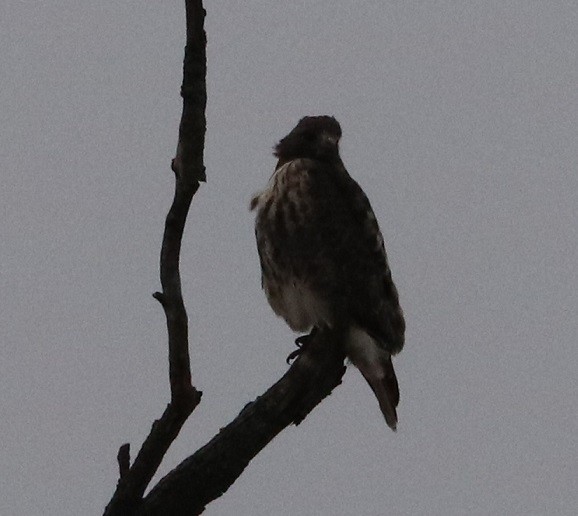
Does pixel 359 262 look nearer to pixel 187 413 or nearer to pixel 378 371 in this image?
pixel 378 371

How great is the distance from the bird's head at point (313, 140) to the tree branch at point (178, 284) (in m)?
2.60

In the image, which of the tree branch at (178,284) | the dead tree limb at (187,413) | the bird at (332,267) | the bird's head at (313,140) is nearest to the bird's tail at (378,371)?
the bird at (332,267)

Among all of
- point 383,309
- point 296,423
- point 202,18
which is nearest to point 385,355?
point 383,309

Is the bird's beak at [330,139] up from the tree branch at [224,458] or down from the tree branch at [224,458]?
up

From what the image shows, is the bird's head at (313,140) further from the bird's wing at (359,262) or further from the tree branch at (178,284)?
the tree branch at (178,284)

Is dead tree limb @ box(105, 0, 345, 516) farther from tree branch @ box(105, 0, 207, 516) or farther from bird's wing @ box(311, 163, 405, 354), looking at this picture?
bird's wing @ box(311, 163, 405, 354)

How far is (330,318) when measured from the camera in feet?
19.1

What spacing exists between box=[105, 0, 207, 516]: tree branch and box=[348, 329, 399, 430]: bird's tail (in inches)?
61.8

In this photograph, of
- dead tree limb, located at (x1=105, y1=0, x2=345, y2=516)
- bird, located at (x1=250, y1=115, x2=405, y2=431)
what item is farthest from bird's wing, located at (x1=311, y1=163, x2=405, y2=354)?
dead tree limb, located at (x1=105, y1=0, x2=345, y2=516)

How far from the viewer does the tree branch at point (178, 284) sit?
393cm

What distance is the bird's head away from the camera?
260 inches

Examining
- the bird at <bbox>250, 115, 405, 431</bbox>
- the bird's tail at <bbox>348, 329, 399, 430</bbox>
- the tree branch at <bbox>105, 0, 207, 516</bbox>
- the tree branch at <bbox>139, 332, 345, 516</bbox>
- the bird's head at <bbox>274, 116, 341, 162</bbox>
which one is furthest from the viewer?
the bird's head at <bbox>274, 116, 341, 162</bbox>

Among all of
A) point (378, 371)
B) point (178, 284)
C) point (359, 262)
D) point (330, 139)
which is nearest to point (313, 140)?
point (330, 139)

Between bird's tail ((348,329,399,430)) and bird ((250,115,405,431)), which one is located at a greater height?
bird ((250,115,405,431))
